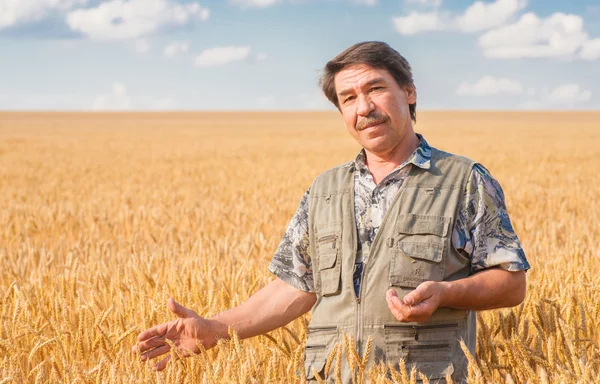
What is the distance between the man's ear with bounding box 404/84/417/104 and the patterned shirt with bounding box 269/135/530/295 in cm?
19

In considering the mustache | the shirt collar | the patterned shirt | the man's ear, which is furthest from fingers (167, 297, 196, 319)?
the man's ear

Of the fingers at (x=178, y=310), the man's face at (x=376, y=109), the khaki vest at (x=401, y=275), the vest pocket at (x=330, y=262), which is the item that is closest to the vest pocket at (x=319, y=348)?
the khaki vest at (x=401, y=275)

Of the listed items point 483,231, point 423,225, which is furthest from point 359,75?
point 483,231

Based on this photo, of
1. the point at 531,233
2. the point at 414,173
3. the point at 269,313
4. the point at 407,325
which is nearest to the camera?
the point at 407,325

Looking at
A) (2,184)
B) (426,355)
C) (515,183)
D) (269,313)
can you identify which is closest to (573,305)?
(426,355)

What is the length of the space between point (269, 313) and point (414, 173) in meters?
0.78

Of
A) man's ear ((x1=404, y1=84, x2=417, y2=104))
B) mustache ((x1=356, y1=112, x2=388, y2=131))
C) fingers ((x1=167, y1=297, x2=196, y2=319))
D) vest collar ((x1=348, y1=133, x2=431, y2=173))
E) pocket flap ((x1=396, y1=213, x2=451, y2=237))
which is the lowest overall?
fingers ((x1=167, y1=297, x2=196, y2=319))

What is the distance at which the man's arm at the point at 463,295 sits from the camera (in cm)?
211

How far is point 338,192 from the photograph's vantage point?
2582 mm

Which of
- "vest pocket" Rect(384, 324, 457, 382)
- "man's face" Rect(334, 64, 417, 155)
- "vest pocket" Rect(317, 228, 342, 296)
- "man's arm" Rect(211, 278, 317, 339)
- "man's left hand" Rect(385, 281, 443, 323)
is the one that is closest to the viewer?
"man's left hand" Rect(385, 281, 443, 323)

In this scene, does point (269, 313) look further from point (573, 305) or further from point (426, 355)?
point (573, 305)

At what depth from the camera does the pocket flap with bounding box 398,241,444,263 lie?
92.0 inches

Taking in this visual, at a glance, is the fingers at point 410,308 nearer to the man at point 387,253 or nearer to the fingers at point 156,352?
the man at point 387,253

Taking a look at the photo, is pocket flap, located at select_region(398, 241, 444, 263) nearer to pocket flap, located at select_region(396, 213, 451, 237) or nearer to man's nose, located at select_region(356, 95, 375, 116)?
pocket flap, located at select_region(396, 213, 451, 237)
